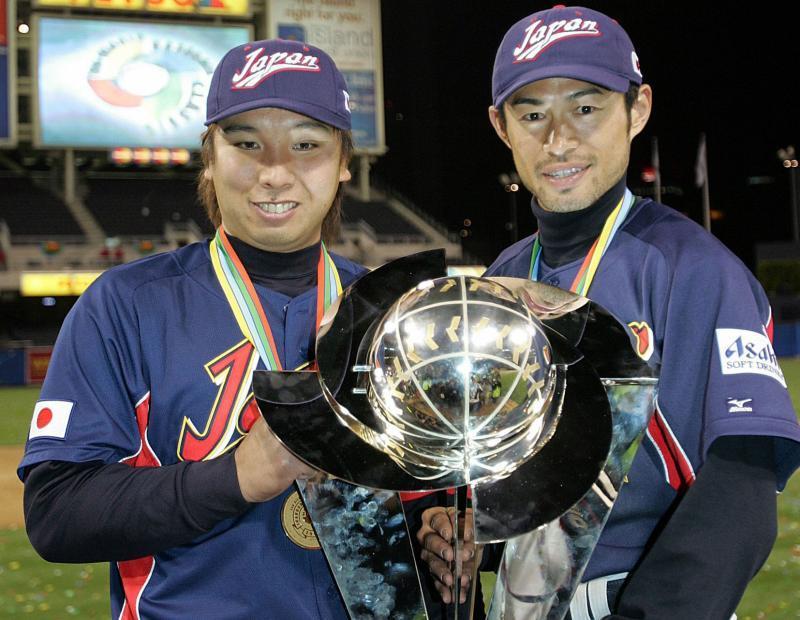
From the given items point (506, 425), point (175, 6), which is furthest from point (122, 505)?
point (175, 6)

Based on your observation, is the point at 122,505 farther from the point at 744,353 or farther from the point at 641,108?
the point at 641,108

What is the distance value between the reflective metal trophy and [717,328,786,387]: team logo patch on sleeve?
0.73ft

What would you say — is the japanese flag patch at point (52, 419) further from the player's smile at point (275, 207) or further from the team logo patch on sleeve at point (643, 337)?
the team logo patch on sleeve at point (643, 337)

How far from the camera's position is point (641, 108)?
182 cm

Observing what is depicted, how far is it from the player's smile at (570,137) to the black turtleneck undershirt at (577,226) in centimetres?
2

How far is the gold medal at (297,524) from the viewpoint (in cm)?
Result: 160

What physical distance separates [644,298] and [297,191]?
0.66 m

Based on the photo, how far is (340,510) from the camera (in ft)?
4.31

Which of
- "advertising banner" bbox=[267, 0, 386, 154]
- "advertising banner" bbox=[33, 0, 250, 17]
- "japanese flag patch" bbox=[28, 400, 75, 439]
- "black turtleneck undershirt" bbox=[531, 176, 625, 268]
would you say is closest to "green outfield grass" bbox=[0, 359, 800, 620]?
"black turtleneck undershirt" bbox=[531, 176, 625, 268]

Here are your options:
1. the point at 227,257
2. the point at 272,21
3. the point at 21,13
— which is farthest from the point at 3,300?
the point at 227,257

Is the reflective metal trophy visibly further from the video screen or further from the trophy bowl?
the video screen

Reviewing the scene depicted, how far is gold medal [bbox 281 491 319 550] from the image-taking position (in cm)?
160

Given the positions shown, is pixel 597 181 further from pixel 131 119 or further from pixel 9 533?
pixel 131 119

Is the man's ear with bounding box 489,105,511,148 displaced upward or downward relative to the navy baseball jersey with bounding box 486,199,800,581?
upward
